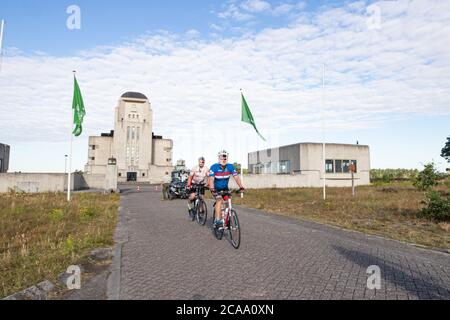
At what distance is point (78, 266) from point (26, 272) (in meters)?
0.79

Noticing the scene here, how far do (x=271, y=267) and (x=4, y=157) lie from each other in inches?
2344

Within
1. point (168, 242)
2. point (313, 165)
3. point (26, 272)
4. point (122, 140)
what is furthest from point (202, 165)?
point (122, 140)

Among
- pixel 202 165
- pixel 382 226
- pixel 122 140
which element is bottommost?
pixel 382 226

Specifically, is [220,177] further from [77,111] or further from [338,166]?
[338,166]

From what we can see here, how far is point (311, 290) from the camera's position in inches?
161

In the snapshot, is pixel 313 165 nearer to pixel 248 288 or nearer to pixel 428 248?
pixel 428 248

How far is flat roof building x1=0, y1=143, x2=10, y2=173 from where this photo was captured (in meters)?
47.9

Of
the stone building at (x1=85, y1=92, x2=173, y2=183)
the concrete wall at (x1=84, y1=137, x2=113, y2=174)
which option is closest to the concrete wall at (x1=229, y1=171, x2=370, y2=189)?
the stone building at (x1=85, y1=92, x2=173, y2=183)

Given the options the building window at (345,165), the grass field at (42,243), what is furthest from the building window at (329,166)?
the grass field at (42,243)

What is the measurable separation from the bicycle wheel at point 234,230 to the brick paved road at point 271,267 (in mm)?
186

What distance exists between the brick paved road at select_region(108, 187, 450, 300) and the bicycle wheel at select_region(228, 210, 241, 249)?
0.19m

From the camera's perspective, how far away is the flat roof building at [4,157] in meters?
47.9

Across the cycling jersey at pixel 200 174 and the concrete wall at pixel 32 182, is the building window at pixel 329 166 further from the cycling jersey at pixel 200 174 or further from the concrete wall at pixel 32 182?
the cycling jersey at pixel 200 174
